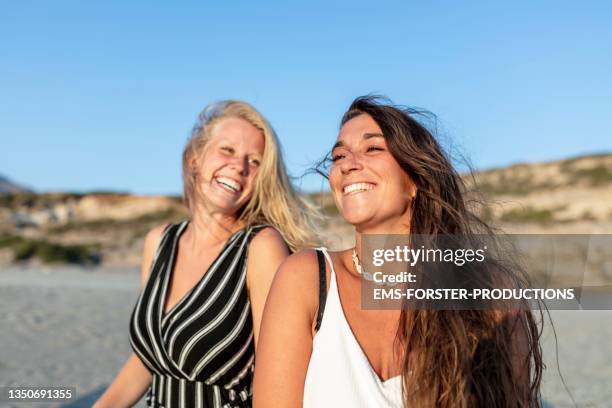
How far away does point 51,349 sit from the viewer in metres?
7.48

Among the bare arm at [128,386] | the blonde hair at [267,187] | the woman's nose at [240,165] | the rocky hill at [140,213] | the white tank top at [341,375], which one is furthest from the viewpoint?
the rocky hill at [140,213]

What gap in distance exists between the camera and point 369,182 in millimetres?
2092

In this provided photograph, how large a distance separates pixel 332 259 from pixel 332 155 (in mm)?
400

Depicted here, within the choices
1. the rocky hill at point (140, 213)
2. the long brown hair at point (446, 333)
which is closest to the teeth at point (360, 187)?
the long brown hair at point (446, 333)

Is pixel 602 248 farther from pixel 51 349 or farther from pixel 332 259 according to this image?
pixel 332 259

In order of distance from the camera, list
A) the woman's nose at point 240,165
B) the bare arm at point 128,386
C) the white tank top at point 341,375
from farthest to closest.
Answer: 1. the woman's nose at point 240,165
2. the bare arm at point 128,386
3. the white tank top at point 341,375

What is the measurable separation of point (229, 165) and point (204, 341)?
88 centimetres

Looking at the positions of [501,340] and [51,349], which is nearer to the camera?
[501,340]

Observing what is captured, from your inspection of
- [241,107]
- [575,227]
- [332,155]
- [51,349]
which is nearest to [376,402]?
[332,155]

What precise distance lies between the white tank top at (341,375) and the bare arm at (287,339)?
0.04 m

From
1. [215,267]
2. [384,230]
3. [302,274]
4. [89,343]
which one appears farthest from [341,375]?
[89,343]

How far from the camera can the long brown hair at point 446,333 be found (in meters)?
1.92

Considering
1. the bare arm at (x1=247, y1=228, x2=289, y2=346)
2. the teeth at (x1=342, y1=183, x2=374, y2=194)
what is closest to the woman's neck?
the teeth at (x1=342, y1=183, x2=374, y2=194)

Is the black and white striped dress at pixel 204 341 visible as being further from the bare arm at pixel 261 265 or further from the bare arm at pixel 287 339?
the bare arm at pixel 287 339
